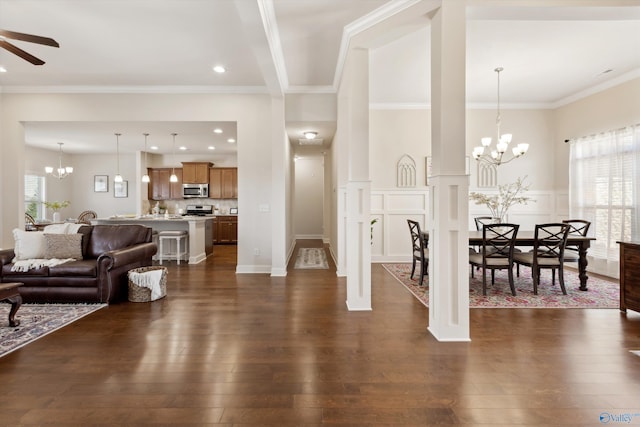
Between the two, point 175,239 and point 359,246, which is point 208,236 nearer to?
point 175,239

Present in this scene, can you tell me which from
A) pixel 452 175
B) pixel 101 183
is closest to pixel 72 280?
pixel 452 175

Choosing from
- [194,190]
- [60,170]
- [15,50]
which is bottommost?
[194,190]

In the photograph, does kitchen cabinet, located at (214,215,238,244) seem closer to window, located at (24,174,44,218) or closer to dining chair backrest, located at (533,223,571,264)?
window, located at (24,174,44,218)

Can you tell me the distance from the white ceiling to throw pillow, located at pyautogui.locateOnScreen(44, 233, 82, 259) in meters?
2.50

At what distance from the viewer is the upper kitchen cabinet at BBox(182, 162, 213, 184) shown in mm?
10086

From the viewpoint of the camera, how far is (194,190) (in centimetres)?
1009

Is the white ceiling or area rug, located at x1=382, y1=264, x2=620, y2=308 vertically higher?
the white ceiling

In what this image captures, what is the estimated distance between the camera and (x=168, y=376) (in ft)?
7.48

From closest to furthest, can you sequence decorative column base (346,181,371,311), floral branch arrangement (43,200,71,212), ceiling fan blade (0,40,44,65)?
ceiling fan blade (0,40,44,65) → decorative column base (346,181,371,311) → floral branch arrangement (43,200,71,212)

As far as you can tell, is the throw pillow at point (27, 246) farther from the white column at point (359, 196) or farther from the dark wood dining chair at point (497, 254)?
the dark wood dining chair at point (497, 254)

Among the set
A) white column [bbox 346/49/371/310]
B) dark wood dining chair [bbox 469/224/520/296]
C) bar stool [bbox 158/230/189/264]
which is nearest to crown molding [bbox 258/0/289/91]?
white column [bbox 346/49/371/310]

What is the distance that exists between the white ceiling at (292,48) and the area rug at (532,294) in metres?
3.03

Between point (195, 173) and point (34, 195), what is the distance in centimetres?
441

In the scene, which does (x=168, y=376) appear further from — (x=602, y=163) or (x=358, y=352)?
(x=602, y=163)
